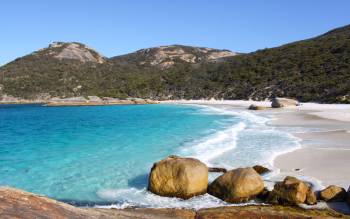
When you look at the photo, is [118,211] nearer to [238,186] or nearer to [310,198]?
[238,186]

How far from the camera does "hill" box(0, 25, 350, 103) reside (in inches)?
2768

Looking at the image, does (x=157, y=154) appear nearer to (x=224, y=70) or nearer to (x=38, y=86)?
(x=224, y=70)

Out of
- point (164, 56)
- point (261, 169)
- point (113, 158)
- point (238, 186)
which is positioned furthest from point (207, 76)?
point (238, 186)

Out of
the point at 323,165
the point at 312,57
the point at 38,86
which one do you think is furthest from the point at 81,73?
the point at 323,165

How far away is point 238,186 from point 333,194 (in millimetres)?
2473

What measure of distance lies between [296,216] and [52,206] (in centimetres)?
538

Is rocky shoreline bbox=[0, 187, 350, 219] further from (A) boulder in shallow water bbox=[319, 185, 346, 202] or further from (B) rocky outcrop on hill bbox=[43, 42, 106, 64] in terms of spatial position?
(B) rocky outcrop on hill bbox=[43, 42, 106, 64]

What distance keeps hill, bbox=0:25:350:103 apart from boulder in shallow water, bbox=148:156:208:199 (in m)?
45.0

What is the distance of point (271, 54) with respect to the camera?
98750 mm

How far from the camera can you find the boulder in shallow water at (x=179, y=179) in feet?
37.6

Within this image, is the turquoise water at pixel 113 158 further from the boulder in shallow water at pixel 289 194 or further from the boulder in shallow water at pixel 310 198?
the boulder in shallow water at pixel 310 198

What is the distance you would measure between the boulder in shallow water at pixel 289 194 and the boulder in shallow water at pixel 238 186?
1.73 ft

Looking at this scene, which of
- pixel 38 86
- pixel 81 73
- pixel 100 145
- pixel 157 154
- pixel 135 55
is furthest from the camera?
pixel 135 55

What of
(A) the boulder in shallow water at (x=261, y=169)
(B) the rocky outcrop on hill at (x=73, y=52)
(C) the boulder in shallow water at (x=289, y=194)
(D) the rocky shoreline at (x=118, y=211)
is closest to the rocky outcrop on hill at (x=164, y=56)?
(B) the rocky outcrop on hill at (x=73, y=52)
